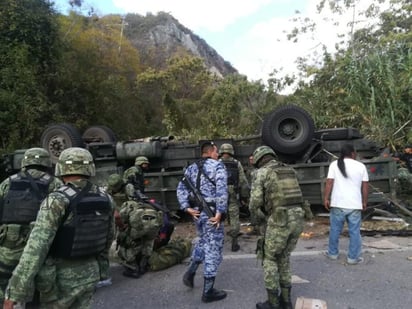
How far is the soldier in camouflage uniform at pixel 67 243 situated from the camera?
2320 mm

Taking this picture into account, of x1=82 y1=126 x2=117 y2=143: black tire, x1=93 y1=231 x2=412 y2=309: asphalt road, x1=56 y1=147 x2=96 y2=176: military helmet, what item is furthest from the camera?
x1=82 y1=126 x2=117 y2=143: black tire

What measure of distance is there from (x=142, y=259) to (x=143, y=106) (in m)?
19.9

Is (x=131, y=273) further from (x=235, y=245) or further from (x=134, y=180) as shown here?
(x=235, y=245)

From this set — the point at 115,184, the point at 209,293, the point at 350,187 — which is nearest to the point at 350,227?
the point at 350,187

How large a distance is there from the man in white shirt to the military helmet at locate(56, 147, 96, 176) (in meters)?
3.42

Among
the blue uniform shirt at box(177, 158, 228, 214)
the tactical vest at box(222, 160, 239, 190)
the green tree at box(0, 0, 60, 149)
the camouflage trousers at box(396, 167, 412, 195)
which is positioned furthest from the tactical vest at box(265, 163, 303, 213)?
the green tree at box(0, 0, 60, 149)

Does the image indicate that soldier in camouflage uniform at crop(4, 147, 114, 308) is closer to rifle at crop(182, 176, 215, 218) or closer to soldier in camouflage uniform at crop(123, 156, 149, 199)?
rifle at crop(182, 176, 215, 218)

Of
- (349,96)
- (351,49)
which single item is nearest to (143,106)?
(351,49)

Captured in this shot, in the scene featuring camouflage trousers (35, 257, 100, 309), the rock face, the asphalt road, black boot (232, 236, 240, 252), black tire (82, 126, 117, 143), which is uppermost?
the rock face

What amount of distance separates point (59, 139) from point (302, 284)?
5639mm

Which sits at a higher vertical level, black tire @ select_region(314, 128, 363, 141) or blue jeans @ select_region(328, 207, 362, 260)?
black tire @ select_region(314, 128, 363, 141)

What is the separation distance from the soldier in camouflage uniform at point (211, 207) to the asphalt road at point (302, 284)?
30 cm

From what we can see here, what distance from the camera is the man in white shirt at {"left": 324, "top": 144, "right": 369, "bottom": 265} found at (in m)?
5.04

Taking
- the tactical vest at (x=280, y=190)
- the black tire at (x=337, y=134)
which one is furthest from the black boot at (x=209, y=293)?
the black tire at (x=337, y=134)
